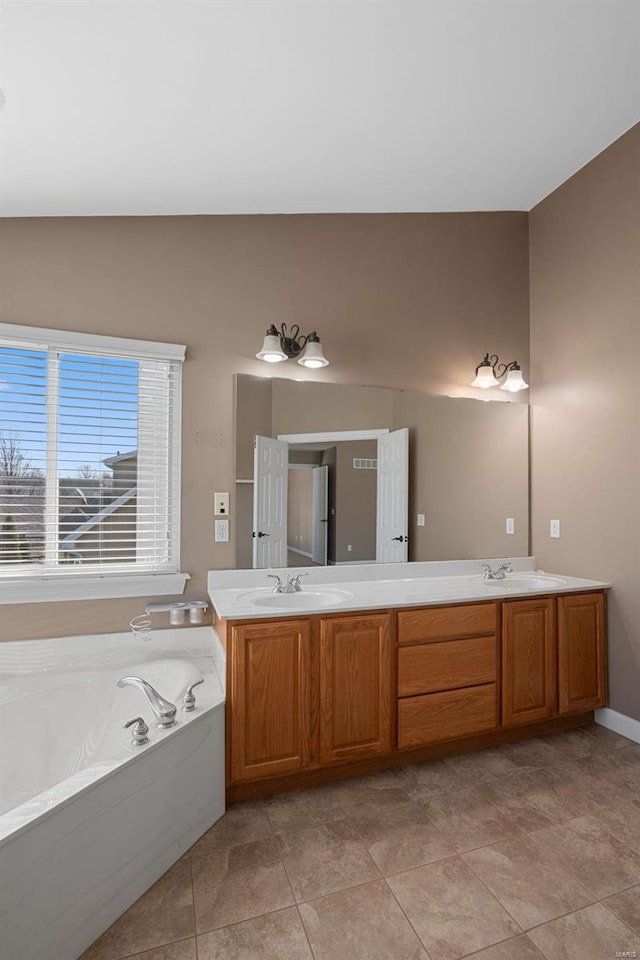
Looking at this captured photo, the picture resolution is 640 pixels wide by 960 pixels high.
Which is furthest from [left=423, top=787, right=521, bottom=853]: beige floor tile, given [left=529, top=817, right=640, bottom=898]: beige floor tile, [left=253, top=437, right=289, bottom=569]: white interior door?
[left=253, top=437, right=289, bottom=569]: white interior door

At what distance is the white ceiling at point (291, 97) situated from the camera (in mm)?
1614

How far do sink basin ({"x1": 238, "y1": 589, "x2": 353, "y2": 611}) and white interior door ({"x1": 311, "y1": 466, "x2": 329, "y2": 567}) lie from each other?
25 centimetres

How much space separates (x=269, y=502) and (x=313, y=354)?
0.84 meters

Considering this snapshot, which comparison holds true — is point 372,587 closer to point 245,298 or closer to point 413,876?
point 413,876

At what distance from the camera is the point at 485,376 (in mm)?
3240

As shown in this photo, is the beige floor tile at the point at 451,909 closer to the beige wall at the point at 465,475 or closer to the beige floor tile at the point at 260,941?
the beige floor tile at the point at 260,941

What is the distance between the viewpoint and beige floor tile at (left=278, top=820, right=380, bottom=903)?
168cm

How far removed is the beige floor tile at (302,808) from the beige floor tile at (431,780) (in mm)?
358

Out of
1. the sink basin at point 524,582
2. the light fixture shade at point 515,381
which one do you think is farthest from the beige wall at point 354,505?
the light fixture shade at point 515,381

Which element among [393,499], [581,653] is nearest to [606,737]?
[581,653]

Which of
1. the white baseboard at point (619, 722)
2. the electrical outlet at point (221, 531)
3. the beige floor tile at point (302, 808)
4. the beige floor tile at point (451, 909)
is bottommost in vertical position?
the beige floor tile at point (302, 808)

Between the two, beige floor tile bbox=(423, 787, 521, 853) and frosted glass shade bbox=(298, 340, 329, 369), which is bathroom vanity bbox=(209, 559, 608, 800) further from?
frosted glass shade bbox=(298, 340, 329, 369)

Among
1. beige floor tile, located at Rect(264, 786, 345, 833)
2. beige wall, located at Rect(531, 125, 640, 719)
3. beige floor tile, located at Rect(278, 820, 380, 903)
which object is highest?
beige wall, located at Rect(531, 125, 640, 719)

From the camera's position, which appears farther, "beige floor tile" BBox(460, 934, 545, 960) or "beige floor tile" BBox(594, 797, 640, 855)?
"beige floor tile" BBox(594, 797, 640, 855)
